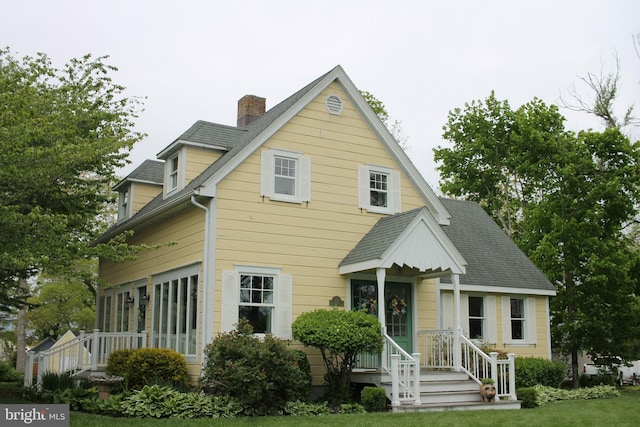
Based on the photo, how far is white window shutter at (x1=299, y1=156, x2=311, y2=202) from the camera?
16.8 metres

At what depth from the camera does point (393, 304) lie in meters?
17.4

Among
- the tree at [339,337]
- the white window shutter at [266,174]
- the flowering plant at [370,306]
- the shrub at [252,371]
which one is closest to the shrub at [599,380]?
the flowering plant at [370,306]

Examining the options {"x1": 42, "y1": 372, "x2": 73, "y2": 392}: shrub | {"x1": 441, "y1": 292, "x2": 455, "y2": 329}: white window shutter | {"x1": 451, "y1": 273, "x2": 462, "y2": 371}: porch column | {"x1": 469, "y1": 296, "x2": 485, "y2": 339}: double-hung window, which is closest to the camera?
{"x1": 42, "y1": 372, "x2": 73, "y2": 392}: shrub

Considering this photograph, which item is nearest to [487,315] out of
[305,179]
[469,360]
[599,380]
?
[469,360]

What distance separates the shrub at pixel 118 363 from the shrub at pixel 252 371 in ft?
6.67

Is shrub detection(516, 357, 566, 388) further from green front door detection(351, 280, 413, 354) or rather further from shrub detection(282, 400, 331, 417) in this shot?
shrub detection(282, 400, 331, 417)

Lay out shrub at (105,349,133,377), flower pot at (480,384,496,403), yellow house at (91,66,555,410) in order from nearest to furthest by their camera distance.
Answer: shrub at (105,349,133,377) → flower pot at (480,384,496,403) → yellow house at (91,66,555,410)

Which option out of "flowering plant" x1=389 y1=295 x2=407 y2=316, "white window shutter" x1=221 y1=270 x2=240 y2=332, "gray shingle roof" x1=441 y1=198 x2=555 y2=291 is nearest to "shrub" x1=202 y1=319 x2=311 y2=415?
"white window shutter" x1=221 y1=270 x2=240 y2=332

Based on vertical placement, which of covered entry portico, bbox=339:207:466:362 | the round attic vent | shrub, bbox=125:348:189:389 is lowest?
shrub, bbox=125:348:189:389

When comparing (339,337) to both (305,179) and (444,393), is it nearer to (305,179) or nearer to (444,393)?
(444,393)

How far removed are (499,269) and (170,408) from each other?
12.4m

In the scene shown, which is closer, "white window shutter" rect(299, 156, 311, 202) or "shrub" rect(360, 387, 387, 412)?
"shrub" rect(360, 387, 387, 412)

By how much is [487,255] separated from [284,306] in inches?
357

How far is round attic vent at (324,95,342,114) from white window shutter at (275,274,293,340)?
4.58m
